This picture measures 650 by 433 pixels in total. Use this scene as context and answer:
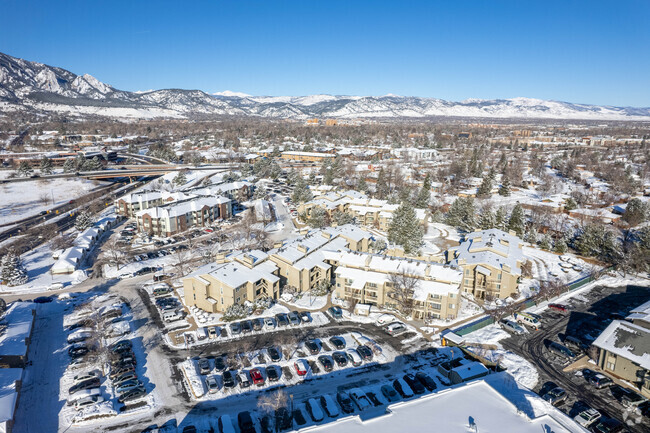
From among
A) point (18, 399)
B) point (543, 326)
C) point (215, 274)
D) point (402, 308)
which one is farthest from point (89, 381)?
point (543, 326)

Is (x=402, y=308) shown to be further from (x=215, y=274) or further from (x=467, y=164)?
(x=467, y=164)

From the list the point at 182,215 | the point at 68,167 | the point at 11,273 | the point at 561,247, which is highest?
the point at 68,167

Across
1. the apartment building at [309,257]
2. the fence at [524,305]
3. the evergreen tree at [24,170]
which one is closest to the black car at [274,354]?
the apartment building at [309,257]

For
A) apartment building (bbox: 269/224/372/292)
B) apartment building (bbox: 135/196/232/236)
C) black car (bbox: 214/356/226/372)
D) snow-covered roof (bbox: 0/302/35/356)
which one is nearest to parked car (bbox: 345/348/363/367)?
black car (bbox: 214/356/226/372)

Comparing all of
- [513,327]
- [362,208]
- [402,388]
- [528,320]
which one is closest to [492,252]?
[528,320]

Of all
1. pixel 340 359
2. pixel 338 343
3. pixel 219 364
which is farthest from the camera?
pixel 338 343

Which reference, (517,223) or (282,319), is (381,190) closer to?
(517,223)

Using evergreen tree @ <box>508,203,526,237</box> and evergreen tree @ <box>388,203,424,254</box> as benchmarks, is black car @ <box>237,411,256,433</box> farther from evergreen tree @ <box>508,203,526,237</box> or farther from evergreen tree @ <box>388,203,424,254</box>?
evergreen tree @ <box>508,203,526,237</box>
